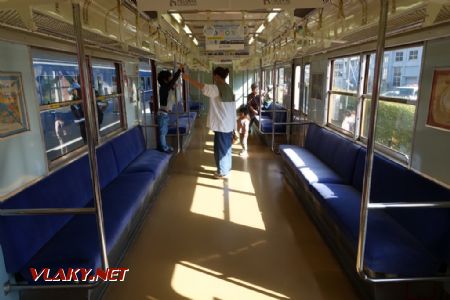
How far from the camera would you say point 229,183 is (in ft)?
18.9

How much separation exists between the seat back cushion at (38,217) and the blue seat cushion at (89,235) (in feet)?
0.25

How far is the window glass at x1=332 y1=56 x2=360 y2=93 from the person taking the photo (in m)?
4.65

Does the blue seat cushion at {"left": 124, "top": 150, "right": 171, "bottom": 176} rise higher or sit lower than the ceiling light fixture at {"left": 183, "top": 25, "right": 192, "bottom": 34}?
lower

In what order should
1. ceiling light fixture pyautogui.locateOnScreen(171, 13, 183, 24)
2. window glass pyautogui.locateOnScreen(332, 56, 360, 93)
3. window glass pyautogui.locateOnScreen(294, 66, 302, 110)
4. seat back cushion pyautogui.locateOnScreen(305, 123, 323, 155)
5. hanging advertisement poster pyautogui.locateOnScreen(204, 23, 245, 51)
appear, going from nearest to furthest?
window glass pyautogui.locateOnScreen(332, 56, 360, 93), ceiling light fixture pyautogui.locateOnScreen(171, 13, 183, 24), seat back cushion pyautogui.locateOnScreen(305, 123, 323, 155), hanging advertisement poster pyautogui.locateOnScreen(204, 23, 245, 51), window glass pyautogui.locateOnScreen(294, 66, 302, 110)

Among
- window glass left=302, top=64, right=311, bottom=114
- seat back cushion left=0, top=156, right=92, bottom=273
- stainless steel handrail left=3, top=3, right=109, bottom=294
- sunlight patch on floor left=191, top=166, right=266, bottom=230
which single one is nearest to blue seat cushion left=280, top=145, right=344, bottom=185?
sunlight patch on floor left=191, top=166, right=266, bottom=230

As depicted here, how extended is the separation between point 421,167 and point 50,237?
3253 millimetres

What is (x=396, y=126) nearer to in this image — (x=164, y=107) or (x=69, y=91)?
(x=164, y=107)

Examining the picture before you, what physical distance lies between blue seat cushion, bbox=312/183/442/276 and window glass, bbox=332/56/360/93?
1967mm

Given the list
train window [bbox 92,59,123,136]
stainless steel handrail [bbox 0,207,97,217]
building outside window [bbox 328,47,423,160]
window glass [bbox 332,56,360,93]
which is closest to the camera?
stainless steel handrail [bbox 0,207,97,217]

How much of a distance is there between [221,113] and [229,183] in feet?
4.01

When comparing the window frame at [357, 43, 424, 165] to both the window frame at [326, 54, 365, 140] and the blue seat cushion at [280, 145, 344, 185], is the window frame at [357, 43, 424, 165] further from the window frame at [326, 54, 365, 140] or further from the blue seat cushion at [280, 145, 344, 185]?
the blue seat cushion at [280, 145, 344, 185]

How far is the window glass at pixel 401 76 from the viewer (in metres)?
3.14

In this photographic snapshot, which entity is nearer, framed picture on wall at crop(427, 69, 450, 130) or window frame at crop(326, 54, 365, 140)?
framed picture on wall at crop(427, 69, 450, 130)

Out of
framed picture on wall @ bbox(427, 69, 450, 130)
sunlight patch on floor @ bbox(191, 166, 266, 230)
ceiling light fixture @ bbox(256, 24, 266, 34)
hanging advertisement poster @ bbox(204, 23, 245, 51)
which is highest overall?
ceiling light fixture @ bbox(256, 24, 266, 34)
